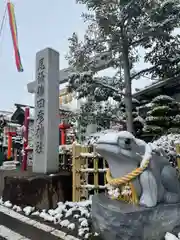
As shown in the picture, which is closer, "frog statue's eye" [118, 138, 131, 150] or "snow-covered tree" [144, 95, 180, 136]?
"frog statue's eye" [118, 138, 131, 150]

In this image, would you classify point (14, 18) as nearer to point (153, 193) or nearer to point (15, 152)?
point (15, 152)

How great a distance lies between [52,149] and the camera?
449cm

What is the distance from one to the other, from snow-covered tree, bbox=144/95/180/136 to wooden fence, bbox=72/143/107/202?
4569 mm

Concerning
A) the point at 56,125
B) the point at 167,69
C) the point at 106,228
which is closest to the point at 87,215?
the point at 106,228

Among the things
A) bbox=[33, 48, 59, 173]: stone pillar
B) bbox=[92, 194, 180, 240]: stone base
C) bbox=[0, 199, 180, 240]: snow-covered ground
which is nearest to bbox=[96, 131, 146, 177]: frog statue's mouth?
bbox=[92, 194, 180, 240]: stone base

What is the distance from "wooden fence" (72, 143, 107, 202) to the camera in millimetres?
4102

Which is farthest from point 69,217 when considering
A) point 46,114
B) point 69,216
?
point 46,114

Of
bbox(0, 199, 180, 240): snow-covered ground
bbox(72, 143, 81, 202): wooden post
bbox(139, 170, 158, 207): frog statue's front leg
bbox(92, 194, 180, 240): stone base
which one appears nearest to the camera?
bbox(92, 194, 180, 240): stone base

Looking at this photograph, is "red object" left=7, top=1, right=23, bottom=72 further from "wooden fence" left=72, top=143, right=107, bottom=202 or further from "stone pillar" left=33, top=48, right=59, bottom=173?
"wooden fence" left=72, top=143, right=107, bottom=202

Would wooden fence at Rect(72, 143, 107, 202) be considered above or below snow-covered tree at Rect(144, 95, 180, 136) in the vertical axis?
below

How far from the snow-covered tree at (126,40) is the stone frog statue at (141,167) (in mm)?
5929

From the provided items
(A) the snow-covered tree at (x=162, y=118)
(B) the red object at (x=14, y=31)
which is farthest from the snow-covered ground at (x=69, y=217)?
(B) the red object at (x=14, y=31)

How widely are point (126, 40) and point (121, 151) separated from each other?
295 inches

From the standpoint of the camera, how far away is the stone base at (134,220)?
2236 mm
